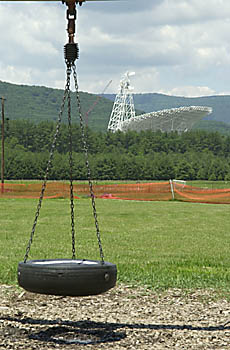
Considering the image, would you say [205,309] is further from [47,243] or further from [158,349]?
[47,243]

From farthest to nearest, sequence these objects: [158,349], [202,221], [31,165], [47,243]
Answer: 1. [31,165]
2. [202,221]
3. [47,243]
4. [158,349]

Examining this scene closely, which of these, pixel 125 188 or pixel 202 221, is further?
pixel 125 188

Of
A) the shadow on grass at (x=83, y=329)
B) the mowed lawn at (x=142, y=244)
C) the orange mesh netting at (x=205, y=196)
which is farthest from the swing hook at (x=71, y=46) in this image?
the orange mesh netting at (x=205, y=196)

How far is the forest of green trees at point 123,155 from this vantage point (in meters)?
75.2

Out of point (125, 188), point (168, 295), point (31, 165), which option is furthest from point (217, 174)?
point (168, 295)

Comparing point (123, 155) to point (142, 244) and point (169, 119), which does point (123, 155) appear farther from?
point (142, 244)

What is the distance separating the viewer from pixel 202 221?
700 inches

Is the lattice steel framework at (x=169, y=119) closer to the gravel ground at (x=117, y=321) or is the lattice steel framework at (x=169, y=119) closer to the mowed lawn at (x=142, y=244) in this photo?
the mowed lawn at (x=142, y=244)

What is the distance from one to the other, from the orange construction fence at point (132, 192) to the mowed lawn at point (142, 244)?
11.6 m

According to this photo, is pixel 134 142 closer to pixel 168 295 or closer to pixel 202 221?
pixel 202 221

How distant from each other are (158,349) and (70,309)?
1619 mm

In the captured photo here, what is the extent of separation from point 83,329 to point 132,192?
98.7ft

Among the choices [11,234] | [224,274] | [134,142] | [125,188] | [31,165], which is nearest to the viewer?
[224,274]

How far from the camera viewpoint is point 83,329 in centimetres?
518
